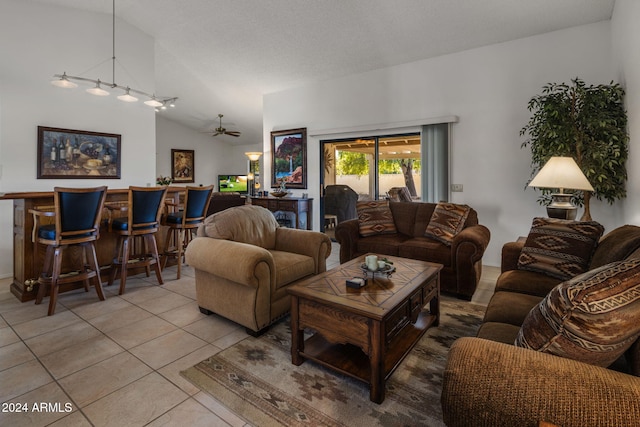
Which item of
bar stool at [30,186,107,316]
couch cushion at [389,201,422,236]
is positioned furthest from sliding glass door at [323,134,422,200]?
bar stool at [30,186,107,316]

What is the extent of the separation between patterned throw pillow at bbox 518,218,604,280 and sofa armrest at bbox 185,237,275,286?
76.6 inches

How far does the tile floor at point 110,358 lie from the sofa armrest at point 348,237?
1.43 metres

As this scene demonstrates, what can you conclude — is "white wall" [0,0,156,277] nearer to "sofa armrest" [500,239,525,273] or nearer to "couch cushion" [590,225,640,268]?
"sofa armrest" [500,239,525,273]

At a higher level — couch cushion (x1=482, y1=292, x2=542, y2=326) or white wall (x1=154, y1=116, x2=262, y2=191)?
white wall (x1=154, y1=116, x2=262, y2=191)

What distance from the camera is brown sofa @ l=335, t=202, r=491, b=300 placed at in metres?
3.12

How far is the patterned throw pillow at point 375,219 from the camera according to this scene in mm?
3994

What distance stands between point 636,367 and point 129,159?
6.11 metres

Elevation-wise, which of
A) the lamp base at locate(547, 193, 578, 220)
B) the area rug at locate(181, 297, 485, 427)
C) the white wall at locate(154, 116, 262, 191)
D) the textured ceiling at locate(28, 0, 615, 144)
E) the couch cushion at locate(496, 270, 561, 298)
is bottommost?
the area rug at locate(181, 297, 485, 427)

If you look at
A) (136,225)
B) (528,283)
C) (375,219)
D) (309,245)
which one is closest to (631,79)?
(528,283)

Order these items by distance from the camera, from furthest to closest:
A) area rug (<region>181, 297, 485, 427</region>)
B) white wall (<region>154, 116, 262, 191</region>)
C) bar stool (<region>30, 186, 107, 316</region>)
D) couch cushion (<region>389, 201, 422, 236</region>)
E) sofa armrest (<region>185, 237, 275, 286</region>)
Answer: white wall (<region>154, 116, 262, 191</region>)
couch cushion (<region>389, 201, 422, 236</region>)
bar stool (<region>30, 186, 107, 316</region>)
sofa armrest (<region>185, 237, 275, 286</region>)
area rug (<region>181, 297, 485, 427</region>)

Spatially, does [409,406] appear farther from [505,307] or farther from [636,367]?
[636,367]

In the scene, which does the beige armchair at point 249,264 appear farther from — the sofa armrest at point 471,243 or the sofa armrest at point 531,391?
the sofa armrest at point 531,391

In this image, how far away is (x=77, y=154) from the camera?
4.77 m

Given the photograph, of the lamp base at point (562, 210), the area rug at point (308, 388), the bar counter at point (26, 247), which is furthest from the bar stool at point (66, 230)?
the lamp base at point (562, 210)
